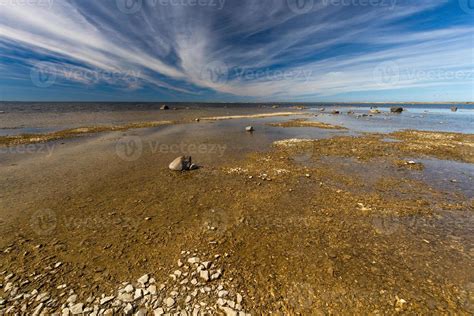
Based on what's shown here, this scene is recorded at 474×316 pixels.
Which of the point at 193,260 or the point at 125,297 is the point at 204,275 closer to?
the point at 193,260

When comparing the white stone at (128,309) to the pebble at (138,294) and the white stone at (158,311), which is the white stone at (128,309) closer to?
the pebble at (138,294)

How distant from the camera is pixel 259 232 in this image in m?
7.53

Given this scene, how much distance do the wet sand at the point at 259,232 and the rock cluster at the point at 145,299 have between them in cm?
5

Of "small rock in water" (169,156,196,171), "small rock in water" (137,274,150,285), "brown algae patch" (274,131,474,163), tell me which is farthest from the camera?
"brown algae patch" (274,131,474,163)

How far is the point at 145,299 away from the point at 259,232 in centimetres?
415

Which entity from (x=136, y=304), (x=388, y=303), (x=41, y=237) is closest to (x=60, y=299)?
(x=136, y=304)

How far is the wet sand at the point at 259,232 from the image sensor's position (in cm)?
504

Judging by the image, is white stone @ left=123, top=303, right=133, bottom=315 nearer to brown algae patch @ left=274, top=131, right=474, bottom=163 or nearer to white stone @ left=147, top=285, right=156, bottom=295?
white stone @ left=147, top=285, right=156, bottom=295

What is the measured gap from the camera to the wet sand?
504 centimetres

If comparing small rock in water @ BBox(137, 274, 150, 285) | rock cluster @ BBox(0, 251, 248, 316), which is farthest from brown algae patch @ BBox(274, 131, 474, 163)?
small rock in water @ BBox(137, 274, 150, 285)

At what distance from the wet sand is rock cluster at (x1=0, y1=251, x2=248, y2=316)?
2.1 inches

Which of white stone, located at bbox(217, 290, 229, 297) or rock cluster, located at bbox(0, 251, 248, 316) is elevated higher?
rock cluster, located at bbox(0, 251, 248, 316)

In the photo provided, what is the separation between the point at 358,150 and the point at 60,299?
21980 millimetres

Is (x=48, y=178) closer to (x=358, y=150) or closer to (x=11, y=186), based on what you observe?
(x=11, y=186)
